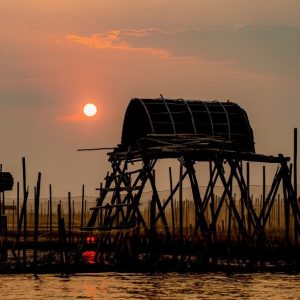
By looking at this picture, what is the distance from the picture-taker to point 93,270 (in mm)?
38688

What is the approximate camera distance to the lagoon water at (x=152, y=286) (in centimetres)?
3141

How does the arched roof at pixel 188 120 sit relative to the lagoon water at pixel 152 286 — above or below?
above

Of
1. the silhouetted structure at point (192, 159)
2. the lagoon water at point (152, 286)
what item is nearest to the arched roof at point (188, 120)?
the silhouetted structure at point (192, 159)

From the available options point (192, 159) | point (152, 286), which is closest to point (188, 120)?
point (192, 159)

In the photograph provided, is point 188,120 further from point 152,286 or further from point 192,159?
point 152,286

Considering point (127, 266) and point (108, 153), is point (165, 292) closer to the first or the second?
point (127, 266)

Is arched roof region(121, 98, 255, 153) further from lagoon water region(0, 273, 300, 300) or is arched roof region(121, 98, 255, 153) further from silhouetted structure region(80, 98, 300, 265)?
lagoon water region(0, 273, 300, 300)

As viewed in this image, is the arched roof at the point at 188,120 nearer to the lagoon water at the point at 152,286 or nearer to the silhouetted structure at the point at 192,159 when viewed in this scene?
the silhouetted structure at the point at 192,159

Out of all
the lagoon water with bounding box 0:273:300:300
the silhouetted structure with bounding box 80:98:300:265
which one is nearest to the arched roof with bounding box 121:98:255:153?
the silhouetted structure with bounding box 80:98:300:265

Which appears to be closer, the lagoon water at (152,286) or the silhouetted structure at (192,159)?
the lagoon water at (152,286)

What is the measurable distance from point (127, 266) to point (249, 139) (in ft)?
24.6

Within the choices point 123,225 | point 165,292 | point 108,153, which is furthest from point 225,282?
point 108,153

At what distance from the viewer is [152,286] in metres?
33.6

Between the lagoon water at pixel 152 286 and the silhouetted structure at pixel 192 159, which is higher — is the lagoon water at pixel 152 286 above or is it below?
below
